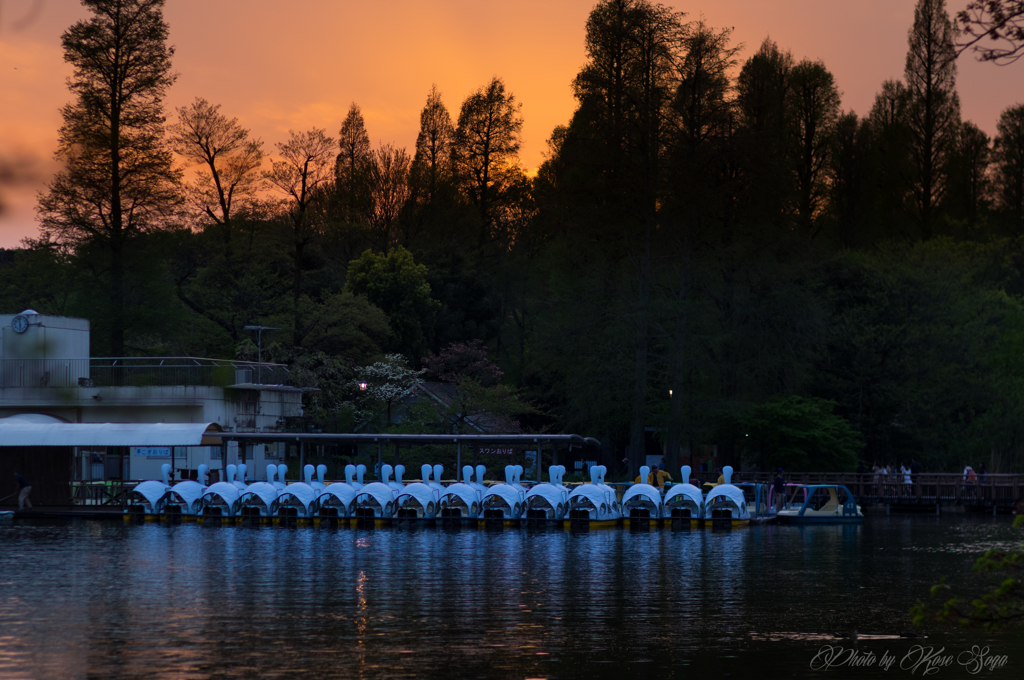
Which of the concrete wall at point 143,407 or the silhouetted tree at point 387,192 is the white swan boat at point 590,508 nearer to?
the concrete wall at point 143,407

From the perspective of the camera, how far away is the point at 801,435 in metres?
51.5

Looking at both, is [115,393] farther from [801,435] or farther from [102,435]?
[801,435]

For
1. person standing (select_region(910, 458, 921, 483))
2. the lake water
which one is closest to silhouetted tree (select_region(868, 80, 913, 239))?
person standing (select_region(910, 458, 921, 483))

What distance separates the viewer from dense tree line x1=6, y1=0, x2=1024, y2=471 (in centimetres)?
5325

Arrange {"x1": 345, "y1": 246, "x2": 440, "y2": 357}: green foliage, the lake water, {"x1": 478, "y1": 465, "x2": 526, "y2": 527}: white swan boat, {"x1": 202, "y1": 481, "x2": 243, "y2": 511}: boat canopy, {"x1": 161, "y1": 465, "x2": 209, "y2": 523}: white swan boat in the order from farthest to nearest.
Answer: {"x1": 345, "y1": 246, "x2": 440, "y2": 357}: green foliage < {"x1": 161, "y1": 465, "x2": 209, "y2": 523}: white swan boat < {"x1": 202, "y1": 481, "x2": 243, "y2": 511}: boat canopy < {"x1": 478, "y1": 465, "x2": 526, "y2": 527}: white swan boat < the lake water

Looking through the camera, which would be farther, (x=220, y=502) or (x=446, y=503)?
(x=220, y=502)

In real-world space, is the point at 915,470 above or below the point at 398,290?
below

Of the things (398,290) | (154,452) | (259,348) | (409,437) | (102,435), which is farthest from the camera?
(398,290)

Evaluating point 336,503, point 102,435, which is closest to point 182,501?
point 102,435

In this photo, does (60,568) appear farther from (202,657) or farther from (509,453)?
(509,453)

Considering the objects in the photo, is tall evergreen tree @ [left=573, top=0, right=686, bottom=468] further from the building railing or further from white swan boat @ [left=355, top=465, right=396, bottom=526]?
the building railing

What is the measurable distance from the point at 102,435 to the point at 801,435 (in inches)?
1192

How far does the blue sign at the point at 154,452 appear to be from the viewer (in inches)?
1844

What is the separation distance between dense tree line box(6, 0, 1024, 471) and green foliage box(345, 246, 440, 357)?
14 centimetres
